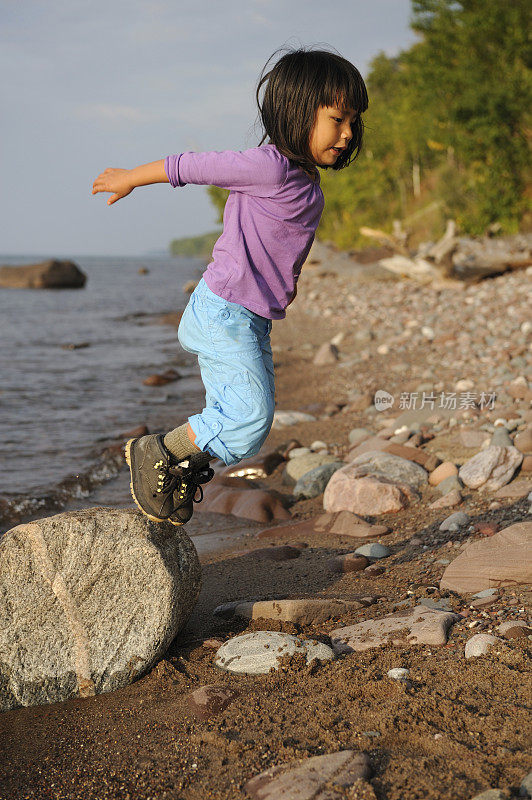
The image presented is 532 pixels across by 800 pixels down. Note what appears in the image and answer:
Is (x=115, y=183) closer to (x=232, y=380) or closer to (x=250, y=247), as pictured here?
(x=250, y=247)

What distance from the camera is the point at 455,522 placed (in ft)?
15.2

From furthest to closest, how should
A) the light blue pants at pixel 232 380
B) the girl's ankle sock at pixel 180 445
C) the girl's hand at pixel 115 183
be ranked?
1. the girl's ankle sock at pixel 180 445
2. the light blue pants at pixel 232 380
3. the girl's hand at pixel 115 183

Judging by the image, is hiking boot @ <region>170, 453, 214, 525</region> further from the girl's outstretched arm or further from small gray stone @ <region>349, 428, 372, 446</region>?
small gray stone @ <region>349, 428, 372, 446</region>

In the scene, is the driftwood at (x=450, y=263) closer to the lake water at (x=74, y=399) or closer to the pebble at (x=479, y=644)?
the lake water at (x=74, y=399)

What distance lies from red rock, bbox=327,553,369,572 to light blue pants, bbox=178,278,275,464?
1.34m

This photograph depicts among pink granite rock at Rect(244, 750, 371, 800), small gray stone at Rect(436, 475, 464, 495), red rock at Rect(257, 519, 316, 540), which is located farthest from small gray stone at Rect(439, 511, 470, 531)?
pink granite rock at Rect(244, 750, 371, 800)

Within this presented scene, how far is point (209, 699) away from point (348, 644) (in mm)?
684

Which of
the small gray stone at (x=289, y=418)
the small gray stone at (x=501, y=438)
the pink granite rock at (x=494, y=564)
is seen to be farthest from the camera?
the small gray stone at (x=289, y=418)

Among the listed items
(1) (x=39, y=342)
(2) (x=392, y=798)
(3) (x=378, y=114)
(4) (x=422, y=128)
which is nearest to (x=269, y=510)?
(2) (x=392, y=798)

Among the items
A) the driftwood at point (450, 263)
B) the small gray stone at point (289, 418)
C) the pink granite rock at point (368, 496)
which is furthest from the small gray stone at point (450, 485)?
the driftwood at point (450, 263)

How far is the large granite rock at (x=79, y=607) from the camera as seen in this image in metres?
3.22

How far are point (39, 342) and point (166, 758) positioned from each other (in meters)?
16.1

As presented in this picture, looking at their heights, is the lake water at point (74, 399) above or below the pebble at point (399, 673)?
below

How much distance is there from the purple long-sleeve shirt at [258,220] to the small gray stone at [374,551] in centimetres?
187
